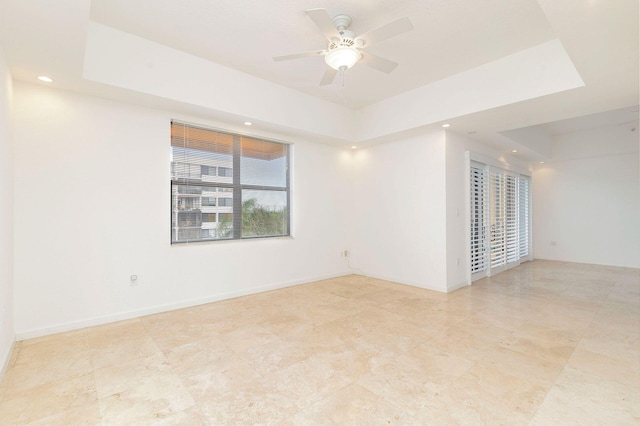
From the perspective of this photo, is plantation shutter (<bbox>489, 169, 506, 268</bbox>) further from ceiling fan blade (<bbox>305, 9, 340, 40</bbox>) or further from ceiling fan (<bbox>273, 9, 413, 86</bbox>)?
ceiling fan blade (<bbox>305, 9, 340, 40</bbox>)

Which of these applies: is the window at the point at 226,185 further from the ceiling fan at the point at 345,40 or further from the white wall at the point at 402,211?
the ceiling fan at the point at 345,40

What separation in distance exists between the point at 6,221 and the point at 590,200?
32.4ft

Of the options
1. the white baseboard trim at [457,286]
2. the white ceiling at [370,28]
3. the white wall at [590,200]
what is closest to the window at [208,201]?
the white ceiling at [370,28]

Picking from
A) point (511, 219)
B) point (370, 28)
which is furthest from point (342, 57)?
point (511, 219)

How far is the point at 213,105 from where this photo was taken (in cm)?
360

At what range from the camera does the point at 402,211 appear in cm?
507

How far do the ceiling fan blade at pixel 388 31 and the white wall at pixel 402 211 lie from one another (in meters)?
2.65

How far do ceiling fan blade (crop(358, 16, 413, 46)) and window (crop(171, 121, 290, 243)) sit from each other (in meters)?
2.64

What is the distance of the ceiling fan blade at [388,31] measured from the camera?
6.88 feet

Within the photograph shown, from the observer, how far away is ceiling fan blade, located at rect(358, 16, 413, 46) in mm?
2096

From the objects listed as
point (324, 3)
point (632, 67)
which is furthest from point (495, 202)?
point (324, 3)

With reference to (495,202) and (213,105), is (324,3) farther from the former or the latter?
(495,202)

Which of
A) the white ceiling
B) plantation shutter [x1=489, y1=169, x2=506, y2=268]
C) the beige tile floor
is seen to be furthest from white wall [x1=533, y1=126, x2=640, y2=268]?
the white ceiling

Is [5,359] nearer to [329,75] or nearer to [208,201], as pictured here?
[208,201]
